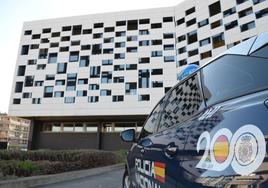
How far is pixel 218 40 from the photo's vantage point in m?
31.1

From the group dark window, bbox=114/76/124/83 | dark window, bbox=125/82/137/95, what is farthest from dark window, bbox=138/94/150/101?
dark window, bbox=114/76/124/83

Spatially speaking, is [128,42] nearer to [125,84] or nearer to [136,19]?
[136,19]

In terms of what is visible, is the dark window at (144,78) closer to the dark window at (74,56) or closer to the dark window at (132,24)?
the dark window at (132,24)

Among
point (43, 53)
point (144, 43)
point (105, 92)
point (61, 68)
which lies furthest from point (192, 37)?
point (43, 53)

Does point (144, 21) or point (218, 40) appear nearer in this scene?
point (218, 40)

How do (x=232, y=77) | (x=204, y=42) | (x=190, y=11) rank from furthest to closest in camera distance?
(x=190, y=11) < (x=204, y=42) < (x=232, y=77)

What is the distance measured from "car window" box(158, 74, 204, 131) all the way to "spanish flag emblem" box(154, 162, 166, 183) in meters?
0.35

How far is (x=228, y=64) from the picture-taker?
1.68m

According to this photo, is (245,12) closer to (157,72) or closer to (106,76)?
(157,72)

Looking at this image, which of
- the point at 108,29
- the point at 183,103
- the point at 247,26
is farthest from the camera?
the point at 108,29

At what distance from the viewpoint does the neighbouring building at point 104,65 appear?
32.8 m

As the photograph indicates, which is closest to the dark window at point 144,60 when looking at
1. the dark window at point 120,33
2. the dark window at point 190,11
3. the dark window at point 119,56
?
the dark window at point 119,56

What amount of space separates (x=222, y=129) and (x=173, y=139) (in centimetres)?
62

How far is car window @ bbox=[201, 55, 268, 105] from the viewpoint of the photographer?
1314 millimetres
